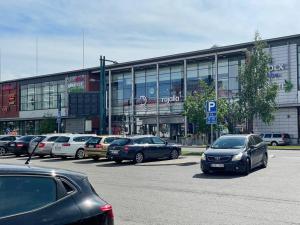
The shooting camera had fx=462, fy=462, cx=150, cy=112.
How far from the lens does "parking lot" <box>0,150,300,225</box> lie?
8.61 meters

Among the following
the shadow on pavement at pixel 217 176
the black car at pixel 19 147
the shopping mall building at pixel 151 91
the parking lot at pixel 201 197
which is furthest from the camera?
the shopping mall building at pixel 151 91

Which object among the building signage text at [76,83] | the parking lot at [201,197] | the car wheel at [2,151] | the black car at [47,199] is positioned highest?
the building signage text at [76,83]

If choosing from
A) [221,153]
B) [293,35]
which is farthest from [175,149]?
[293,35]

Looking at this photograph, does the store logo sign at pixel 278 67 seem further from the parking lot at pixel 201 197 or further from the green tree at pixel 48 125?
the green tree at pixel 48 125

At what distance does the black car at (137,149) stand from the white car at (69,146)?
14.1 feet

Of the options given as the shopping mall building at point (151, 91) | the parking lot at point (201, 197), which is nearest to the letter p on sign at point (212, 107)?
the parking lot at point (201, 197)

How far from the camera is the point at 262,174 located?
16516 millimetres

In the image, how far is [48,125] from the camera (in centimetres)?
6800

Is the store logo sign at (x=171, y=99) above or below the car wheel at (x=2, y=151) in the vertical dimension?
above

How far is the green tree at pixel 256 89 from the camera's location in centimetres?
3872

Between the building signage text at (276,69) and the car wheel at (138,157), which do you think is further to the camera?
the building signage text at (276,69)

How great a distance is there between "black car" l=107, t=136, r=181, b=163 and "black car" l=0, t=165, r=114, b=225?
17887 millimetres

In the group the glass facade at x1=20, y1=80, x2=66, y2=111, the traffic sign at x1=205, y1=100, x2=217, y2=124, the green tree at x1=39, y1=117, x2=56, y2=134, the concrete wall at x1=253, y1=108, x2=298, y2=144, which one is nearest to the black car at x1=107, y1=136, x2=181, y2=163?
the traffic sign at x1=205, y1=100, x2=217, y2=124

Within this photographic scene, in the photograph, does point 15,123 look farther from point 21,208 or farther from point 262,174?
point 21,208
